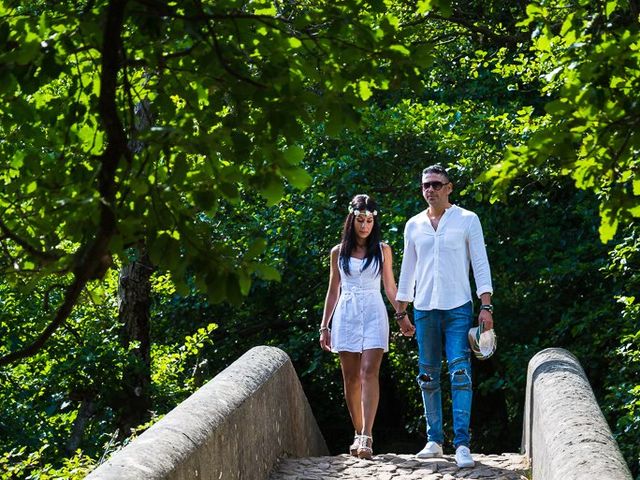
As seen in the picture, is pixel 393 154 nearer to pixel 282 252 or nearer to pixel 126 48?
pixel 282 252

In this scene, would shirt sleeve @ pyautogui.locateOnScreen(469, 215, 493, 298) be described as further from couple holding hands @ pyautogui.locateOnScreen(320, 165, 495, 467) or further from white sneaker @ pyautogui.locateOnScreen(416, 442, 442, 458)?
white sneaker @ pyautogui.locateOnScreen(416, 442, 442, 458)

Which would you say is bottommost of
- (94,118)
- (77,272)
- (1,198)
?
(77,272)

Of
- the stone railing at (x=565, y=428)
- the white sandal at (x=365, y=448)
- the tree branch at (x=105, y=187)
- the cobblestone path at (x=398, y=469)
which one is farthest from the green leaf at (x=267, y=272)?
the white sandal at (x=365, y=448)

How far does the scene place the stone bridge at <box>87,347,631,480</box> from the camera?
4.94 metres

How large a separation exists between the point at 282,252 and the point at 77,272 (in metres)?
10.7

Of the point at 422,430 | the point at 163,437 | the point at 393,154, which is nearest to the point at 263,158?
the point at 163,437

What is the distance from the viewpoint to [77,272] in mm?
2838

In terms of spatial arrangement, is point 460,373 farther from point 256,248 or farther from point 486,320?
point 256,248

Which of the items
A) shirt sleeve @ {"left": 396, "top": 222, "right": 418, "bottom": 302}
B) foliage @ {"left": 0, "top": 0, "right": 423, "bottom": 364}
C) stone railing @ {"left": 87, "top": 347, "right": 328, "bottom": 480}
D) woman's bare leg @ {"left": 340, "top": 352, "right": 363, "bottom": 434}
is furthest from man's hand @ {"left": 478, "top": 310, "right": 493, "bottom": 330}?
foliage @ {"left": 0, "top": 0, "right": 423, "bottom": 364}

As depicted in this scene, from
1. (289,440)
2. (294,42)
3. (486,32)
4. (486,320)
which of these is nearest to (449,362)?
(486,320)

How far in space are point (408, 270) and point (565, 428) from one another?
2.76 m

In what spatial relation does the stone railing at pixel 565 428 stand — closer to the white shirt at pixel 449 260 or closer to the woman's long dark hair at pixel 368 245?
the white shirt at pixel 449 260

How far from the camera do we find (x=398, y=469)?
759cm

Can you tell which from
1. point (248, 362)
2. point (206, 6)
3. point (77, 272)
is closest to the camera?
point (77, 272)
